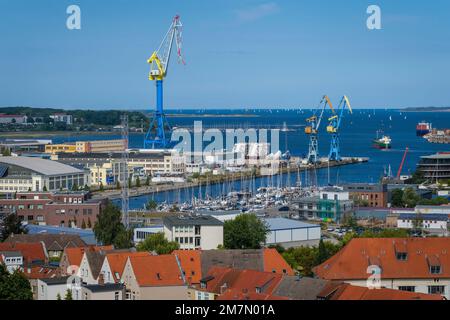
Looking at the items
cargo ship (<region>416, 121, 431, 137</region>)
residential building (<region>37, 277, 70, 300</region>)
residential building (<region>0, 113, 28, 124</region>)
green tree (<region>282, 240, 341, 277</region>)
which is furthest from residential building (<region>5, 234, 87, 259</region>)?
residential building (<region>0, 113, 28, 124</region>)

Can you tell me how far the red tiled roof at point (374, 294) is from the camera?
512 centimetres

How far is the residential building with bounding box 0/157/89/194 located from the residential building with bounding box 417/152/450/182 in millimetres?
6801

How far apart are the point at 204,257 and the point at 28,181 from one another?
38.7 ft

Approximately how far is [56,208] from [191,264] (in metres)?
7.13

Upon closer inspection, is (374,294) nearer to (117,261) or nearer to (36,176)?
(117,261)

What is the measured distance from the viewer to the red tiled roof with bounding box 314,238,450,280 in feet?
22.5

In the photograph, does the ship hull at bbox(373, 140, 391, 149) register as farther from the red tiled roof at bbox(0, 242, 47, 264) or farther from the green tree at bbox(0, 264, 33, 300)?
the green tree at bbox(0, 264, 33, 300)

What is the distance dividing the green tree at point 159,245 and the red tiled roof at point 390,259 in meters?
1.57

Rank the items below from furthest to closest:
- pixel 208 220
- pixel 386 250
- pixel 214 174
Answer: pixel 214 174 → pixel 208 220 → pixel 386 250

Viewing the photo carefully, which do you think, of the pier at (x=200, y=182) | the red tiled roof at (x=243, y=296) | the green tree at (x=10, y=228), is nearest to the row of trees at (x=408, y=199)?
the pier at (x=200, y=182)

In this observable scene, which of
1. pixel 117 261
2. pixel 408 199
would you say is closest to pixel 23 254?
pixel 117 261
